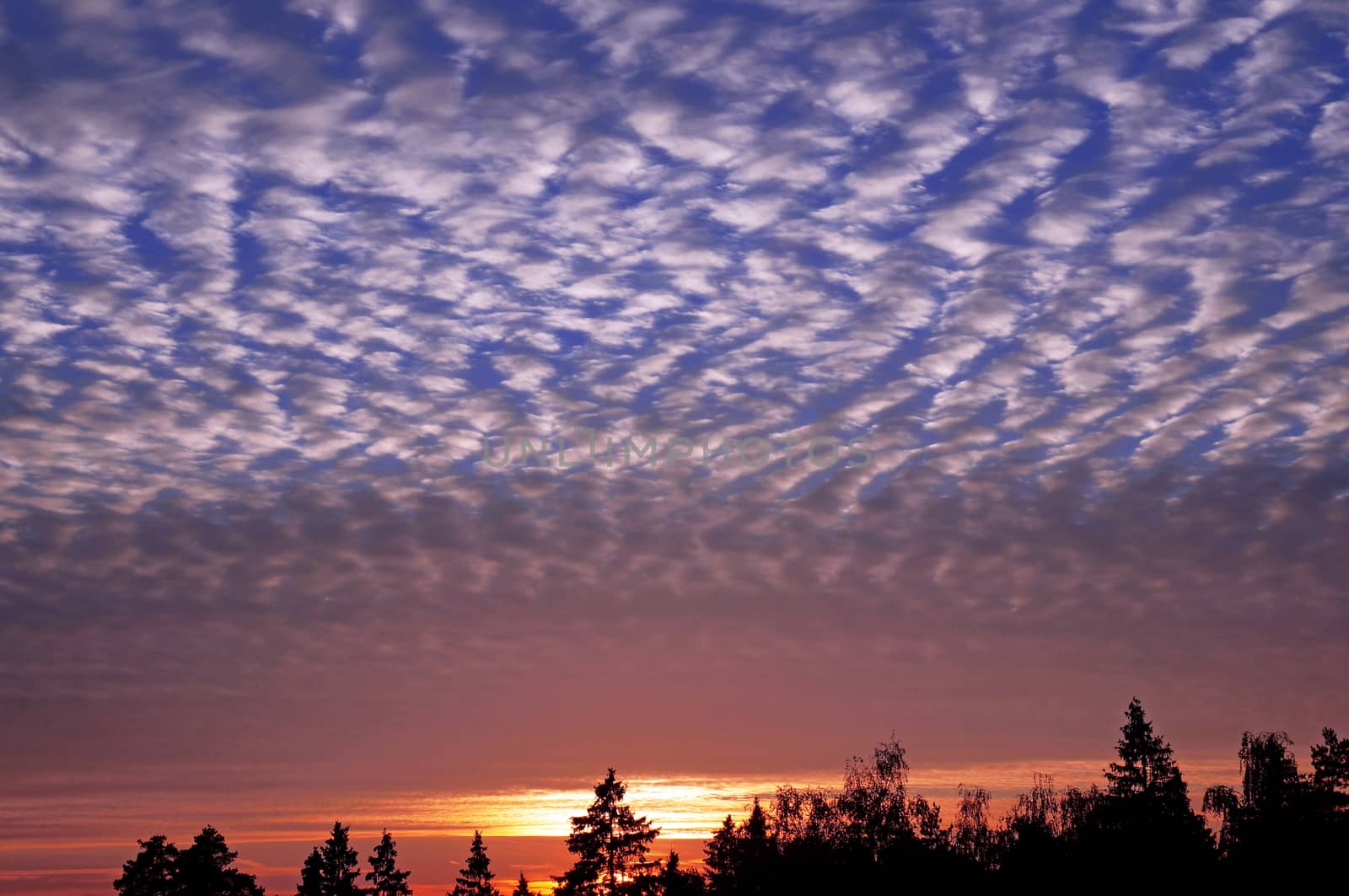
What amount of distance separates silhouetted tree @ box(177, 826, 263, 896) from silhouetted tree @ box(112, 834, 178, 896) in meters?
1.54

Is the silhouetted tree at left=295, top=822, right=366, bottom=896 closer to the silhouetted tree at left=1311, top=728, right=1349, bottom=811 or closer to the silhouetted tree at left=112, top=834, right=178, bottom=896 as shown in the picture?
the silhouetted tree at left=112, top=834, right=178, bottom=896

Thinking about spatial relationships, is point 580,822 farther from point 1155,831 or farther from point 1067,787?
point 1067,787

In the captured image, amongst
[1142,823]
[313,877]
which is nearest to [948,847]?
[1142,823]

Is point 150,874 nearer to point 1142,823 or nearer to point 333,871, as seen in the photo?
point 333,871

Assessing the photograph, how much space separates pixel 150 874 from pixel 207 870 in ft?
21.9

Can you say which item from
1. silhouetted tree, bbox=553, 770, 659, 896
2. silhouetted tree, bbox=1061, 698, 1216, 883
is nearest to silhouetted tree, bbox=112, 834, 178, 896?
silhouetted tree, bbox=553, 770, 659, 896

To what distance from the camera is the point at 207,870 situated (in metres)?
116

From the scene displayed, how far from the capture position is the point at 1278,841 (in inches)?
2879

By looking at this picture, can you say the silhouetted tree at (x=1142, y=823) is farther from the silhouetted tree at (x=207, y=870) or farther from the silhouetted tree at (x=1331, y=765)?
the silhouetted tree at (x=207, y=870)

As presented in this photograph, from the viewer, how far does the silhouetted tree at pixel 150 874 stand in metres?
117

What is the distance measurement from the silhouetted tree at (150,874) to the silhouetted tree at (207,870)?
1536mm

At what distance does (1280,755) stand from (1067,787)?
79.1 feet

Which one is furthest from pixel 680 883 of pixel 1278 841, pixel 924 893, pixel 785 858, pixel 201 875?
pixel 201 875

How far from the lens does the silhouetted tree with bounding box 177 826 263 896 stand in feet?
379
